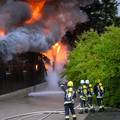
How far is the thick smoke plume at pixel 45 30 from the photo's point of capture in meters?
32.0

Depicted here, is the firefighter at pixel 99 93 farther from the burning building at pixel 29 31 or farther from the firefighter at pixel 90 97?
the burning building at pixel 29 31

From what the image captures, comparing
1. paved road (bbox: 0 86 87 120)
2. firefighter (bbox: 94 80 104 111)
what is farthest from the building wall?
firefighter (bbox: 94 80 104 111)

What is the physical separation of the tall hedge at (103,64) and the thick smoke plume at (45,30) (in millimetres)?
3790

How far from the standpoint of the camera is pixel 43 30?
3719 cm

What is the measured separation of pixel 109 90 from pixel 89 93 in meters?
2.59

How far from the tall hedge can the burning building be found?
4055 millimetres

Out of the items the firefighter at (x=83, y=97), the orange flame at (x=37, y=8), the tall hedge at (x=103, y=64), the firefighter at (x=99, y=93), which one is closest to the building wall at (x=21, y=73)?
the orange flame at (x=37, y=8)

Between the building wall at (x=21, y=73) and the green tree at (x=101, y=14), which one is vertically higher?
the green tree at (x=101, y=14)

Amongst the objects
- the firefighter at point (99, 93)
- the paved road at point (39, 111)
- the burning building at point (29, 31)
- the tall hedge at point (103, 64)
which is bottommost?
the paved road at point (39, 111)

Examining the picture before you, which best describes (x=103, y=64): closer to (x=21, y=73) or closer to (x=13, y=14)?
(x=21, y=73)

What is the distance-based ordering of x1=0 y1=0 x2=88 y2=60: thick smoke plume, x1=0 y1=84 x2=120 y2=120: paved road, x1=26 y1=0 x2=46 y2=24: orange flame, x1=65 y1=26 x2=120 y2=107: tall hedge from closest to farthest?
x1=0 y1=84 x2=120 y2=120: paved road < x1=65 y1=26 x2=120 y2=107: tall hedge < x1=0 y1=0 x2=88 y2=60: thick smoke plume < x1=26 y1=0 x2=46 y2=24: orange flame

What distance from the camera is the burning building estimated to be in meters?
32.5

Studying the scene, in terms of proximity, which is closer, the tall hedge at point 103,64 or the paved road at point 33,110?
the paved road at point 33,110

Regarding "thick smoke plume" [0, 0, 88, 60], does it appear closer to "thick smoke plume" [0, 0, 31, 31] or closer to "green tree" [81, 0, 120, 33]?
"thick smoke plume" [0, 0, 31, 31]
